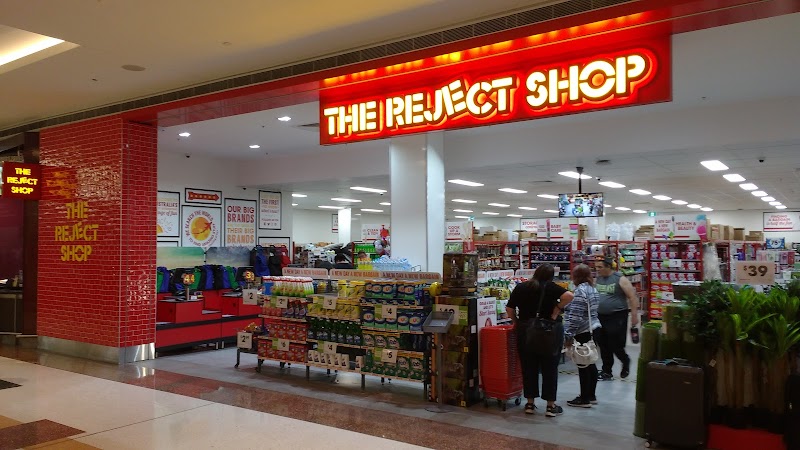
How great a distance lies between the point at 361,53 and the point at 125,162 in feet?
14.2

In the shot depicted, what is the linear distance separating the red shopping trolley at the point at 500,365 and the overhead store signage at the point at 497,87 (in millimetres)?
2301

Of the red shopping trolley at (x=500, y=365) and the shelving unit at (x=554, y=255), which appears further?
the shelving unit at (x=554, y=255)

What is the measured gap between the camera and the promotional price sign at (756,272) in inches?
233

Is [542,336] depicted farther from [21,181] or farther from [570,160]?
[21,181]

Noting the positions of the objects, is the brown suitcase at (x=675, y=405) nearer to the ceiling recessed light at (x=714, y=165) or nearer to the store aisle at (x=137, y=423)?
the store aisle at (x=137, y=423)

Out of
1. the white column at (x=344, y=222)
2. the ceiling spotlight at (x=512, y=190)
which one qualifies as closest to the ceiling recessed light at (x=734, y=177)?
the ceiling spotlight at (x=512, y=190)

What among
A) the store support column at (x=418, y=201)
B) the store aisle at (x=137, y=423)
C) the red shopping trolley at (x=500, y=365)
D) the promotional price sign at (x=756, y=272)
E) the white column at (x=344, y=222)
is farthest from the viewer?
the white column at (x=344, y=222)

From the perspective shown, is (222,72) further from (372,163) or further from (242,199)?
(242,199)

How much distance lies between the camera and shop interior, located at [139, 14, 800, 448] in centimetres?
661

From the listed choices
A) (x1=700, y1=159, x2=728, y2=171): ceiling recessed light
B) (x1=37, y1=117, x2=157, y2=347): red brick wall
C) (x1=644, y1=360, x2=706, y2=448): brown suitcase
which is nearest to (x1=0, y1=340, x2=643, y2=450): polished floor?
(x1=644, y1=360, x2=706, y2=448): brown suitcase

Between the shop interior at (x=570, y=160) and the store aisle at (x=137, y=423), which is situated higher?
the shop interior at (x=570, y=160)

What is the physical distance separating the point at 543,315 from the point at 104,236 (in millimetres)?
6298

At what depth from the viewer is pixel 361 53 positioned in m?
6.11

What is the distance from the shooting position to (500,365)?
623 cm
